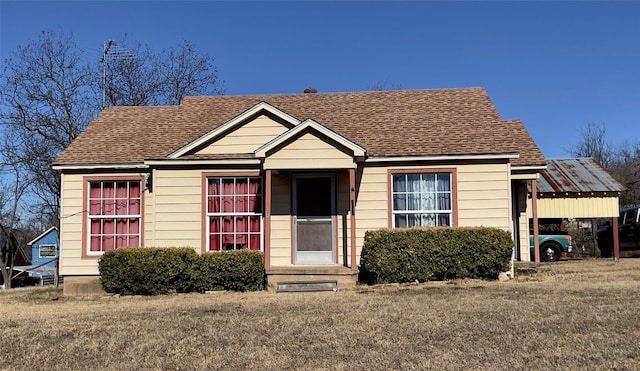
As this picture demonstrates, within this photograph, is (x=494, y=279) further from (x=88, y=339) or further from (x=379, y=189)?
(x=88, y=339)

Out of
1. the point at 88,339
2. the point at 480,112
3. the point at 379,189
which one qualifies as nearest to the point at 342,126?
the point at 379,189

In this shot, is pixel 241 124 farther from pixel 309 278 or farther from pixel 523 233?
pixel 523 233

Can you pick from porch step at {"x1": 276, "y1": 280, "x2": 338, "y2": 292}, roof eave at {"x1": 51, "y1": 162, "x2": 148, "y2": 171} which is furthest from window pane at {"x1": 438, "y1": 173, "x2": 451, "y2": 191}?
roof eave at {"x1": 51, "y1": 162, "x2": 148, "y2": 171}

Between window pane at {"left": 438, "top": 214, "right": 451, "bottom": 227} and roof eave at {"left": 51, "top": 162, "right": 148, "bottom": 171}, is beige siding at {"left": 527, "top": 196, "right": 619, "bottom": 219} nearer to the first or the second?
window pane at {"left": 438, "top": 214, "right": 451, "bottom": 227}

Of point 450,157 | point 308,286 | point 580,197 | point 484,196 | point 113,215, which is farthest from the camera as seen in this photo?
point 580,197

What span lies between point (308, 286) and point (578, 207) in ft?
39.0

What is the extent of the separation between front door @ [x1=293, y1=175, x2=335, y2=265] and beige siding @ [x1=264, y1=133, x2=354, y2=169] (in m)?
1.19

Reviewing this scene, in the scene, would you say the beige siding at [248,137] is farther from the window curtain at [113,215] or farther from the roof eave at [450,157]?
the roof eave at [450,157]

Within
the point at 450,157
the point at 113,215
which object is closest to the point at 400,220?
the point at 450,157

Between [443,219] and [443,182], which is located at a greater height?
[443,182]

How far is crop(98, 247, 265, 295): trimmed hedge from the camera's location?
1204 centimetres

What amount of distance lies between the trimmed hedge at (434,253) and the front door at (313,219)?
169 centimetres

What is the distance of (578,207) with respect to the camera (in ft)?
62.3

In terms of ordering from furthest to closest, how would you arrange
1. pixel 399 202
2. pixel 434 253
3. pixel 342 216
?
pixel 342 216
pixel 399 202
pixel 434 253
